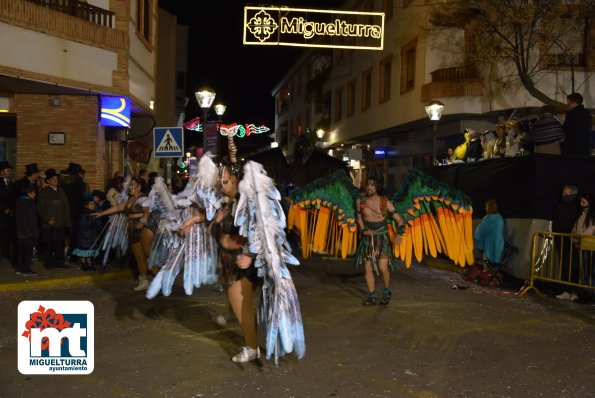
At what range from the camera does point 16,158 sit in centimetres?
1544

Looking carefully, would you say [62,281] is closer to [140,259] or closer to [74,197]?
[140,259]

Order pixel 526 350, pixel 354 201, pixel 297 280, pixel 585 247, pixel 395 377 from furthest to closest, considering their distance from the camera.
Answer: pixel 297 280 → pixel 354 201 → pixel 585 247 → pixel 526 350 → pixel 395 377

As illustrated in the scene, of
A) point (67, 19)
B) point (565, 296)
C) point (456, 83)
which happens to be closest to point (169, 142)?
point (67, 19)

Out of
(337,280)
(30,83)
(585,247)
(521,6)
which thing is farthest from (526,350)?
(521,6)

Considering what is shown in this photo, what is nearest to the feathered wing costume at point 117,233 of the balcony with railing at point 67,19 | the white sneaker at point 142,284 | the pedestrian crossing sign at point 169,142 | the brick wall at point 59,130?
the white sneaker at point 142,284

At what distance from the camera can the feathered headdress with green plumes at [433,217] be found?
31.0 feet

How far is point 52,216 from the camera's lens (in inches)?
423

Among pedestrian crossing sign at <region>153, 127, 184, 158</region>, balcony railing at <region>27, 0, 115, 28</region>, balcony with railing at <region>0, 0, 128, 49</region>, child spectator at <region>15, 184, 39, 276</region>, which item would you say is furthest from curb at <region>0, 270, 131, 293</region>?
balcony railing at <region>27, 0, 115, 28</region>

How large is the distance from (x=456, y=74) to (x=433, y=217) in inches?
517

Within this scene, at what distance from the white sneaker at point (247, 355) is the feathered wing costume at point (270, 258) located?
1.10 feet

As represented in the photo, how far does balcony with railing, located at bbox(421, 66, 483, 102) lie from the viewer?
21172mm

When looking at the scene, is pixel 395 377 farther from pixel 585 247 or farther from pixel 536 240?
pixel 536 240

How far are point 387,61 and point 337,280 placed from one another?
18.7 m

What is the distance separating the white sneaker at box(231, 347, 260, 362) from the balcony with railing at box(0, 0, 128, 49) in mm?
10119
